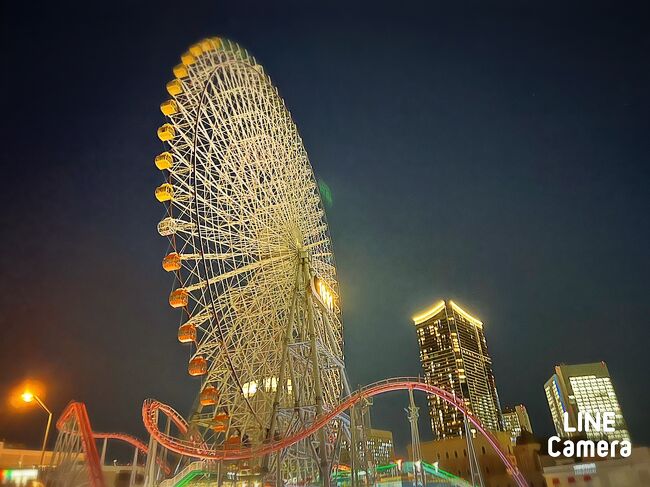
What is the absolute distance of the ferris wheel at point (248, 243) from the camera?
81.3ft

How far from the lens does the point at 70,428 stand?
66.1 ft

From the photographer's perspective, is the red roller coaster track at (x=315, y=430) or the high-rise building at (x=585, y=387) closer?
the red roller coaster track at (x=315, y=430)

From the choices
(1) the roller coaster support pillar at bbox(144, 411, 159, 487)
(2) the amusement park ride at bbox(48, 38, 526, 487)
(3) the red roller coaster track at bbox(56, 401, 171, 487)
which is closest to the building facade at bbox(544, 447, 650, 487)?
(3) the red roller coaster track at bbox(56, 401, 171, 487)

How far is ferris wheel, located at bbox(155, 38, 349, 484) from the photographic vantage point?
81.3 ft

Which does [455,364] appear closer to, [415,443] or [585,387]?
[585,387]

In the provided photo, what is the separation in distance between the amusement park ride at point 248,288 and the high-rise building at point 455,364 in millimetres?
89450

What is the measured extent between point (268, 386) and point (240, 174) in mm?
15571

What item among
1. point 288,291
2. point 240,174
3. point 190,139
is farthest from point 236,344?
point 190,139

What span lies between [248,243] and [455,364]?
332 feet

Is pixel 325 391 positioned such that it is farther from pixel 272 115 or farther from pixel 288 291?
pixel 272 115

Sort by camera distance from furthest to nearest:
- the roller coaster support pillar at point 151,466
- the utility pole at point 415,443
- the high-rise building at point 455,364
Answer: the high-rise building at point 455,364
the roller coaster support pillar at point 151,466
the utility pole at point 415,443

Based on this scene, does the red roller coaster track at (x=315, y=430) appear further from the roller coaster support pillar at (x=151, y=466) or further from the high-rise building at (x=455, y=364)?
the high-rise building at (x=455, y=364)

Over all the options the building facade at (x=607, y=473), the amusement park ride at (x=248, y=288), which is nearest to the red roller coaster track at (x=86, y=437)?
the amusement park ride at (x=248, y=288)

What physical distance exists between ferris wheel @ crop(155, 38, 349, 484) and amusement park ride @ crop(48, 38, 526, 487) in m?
0.07
